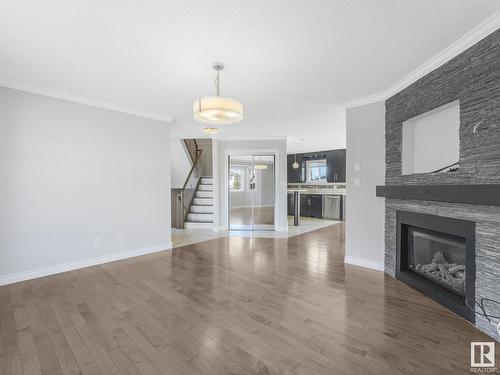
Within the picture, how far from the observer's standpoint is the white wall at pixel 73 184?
2979 mm

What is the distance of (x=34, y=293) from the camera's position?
269 cm

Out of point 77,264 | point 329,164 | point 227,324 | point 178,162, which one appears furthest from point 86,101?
point 329,164

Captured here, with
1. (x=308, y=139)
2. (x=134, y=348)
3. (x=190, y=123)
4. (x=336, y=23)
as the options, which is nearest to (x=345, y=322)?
(x=134, y=348)

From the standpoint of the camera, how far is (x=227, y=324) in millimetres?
2080

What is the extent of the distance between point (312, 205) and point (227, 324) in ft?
23.2

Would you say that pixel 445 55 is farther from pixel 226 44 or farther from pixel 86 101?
pixel 86 101

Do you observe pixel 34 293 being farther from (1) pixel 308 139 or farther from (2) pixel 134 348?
(1) pixel 308 139

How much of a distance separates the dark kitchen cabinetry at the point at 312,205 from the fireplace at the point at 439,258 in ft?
17.8

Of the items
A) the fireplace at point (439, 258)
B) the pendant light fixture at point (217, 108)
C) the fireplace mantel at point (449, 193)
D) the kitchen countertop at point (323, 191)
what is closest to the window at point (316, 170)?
the kitchen countertop at point (323, 191)

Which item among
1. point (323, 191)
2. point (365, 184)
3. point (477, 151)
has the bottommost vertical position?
point (323, 191)

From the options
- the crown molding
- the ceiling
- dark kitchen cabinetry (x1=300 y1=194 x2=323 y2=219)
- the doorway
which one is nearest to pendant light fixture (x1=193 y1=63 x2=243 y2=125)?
the ceiling

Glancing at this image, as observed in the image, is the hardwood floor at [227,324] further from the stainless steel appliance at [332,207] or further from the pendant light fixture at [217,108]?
the stainless steel appliance at [332,207]

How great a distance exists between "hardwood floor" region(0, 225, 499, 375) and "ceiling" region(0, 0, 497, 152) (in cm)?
243

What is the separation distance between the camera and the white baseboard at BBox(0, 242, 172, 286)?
2980mm
